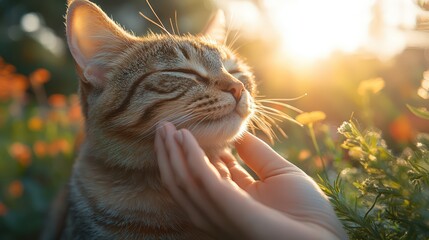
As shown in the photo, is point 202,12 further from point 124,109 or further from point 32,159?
point 124,109

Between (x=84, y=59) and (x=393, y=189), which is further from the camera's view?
(x=84, y=59)

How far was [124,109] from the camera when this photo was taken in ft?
5.17

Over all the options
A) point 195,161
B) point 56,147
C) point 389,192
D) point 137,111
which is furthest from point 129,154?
point 56,147

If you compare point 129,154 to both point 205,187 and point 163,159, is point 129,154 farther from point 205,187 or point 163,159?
point 205,187

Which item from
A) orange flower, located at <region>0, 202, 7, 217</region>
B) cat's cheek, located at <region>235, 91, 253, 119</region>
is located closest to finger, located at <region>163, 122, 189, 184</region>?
cat's cheek, located at <region>235, 91, 253, 119</region>

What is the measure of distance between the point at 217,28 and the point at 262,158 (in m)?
1.03

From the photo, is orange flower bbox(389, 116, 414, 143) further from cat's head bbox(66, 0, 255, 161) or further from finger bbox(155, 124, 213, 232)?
finger bbox(155, 124, 213, 232)

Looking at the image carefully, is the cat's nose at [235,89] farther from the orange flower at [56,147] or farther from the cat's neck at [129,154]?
the orange flower at [56,147]

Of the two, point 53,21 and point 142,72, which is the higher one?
point 53,21

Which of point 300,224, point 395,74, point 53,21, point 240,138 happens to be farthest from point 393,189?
point 53,21

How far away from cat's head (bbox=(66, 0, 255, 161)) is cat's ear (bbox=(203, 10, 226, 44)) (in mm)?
201

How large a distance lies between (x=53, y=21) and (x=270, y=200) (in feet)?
37.8

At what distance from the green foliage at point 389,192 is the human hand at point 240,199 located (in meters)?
0.11

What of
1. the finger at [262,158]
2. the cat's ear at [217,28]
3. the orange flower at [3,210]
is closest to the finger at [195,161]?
the finger at [262,158]
